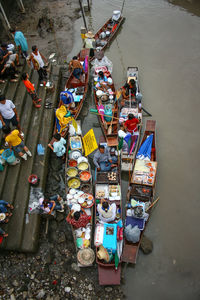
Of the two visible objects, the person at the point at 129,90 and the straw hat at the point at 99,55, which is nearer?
the person at the point at 129,90

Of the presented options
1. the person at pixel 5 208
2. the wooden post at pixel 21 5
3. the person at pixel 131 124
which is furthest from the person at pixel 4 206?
the wooden post at pixel 21 5

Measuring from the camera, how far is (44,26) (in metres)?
17.2

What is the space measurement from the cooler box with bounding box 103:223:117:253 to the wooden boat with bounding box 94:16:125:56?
468 inches

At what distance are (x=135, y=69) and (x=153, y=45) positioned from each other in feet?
12.4

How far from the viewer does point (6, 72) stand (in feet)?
35.1

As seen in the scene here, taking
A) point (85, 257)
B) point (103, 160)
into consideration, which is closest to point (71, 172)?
point (103, 160)

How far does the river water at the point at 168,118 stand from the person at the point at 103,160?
2389mm

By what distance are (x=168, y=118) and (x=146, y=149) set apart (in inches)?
119

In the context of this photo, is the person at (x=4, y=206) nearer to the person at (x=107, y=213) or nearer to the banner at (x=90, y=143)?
the person at (x=107, y=213)

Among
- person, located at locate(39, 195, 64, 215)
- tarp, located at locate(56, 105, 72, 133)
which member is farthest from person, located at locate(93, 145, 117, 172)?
tarp, located at locate(56, 105, 72, 133)

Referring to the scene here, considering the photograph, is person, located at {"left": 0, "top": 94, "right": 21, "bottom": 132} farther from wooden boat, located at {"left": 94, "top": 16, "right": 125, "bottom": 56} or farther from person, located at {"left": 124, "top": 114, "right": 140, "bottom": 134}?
wooden boat, located at {"left": 94, "top": 16, "right": 125, "bottom": 56}

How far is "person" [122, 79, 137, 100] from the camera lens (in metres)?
11.1

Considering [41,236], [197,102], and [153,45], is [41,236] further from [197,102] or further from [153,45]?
[153,45]

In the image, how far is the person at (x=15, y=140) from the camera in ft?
25.4
